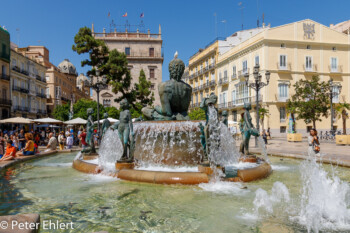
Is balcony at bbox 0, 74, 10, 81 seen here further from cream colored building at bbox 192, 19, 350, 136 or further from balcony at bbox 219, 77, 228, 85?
cream colored building at bbox 192, 19, 350, 136

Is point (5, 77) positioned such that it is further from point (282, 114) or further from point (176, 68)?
point (282, 114)

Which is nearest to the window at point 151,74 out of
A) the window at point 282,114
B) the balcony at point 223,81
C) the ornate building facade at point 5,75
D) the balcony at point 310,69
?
the balcony at point 223,81

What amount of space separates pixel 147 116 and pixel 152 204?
201 inches

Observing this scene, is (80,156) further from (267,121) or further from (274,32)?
(274,32)

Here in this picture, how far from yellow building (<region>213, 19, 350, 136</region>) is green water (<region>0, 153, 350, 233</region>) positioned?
28.6 m

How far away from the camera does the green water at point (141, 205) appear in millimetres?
3596

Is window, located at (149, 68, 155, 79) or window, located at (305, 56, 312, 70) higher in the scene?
window, located at (149, 68, 155, 79)

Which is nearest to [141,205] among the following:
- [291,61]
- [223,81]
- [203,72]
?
[291,61]

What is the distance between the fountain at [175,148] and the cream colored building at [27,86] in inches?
1409

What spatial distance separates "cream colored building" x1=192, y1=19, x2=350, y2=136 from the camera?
33656 mm

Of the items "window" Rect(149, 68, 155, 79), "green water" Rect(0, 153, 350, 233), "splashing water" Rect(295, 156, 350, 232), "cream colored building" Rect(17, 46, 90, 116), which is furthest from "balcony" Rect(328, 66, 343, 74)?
"cream colored building" Rect(17, 46, 90, 116)

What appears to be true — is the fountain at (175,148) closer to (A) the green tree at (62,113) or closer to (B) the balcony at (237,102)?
(B) the balcony at (237,102)

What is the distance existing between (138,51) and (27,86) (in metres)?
19.1

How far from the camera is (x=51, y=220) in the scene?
3812 millimetres
